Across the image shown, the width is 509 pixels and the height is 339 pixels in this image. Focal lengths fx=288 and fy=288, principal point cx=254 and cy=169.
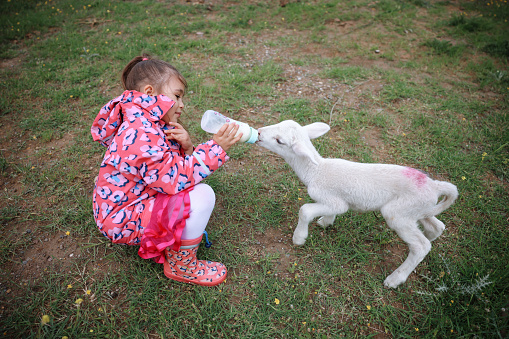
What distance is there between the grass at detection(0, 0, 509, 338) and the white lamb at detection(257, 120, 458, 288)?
1.29ft

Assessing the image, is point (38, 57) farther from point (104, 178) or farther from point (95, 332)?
point (95, 332)

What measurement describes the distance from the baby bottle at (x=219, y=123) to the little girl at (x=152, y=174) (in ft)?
0.56

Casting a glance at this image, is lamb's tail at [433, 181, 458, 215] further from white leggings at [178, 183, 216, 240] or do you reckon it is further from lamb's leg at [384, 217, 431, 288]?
white leggings at [178, 183, 216, 240]

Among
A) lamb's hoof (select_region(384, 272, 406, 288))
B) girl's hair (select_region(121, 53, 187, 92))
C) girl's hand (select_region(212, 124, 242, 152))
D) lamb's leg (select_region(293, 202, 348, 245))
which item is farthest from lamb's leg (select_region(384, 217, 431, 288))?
girl's hair (select_region(121, 53, 187, 92))

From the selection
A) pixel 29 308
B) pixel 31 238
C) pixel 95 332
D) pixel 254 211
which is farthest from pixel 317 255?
pixel 31 238

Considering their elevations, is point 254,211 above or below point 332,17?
below

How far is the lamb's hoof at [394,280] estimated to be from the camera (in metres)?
2.67

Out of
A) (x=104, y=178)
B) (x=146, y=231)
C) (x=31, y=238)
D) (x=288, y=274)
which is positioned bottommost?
(x=288, y=274)

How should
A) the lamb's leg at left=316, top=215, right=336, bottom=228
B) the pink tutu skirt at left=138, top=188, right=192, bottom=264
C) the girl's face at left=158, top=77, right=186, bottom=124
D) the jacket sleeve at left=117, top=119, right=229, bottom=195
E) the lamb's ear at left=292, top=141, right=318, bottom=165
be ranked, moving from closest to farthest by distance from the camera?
the jacket sleeve at left=117, top=119, right=229, bottom=195 < the pink tutu skirt at left=138, top=188, right=192, bottom=264 < the girl's face at left=158, top=77, right=186, bottom=124 < the lamb's ear at left=292, top=141, right=318, bottom=165 < the lamb's leg at left=316, top=215, right=336, bottom=228

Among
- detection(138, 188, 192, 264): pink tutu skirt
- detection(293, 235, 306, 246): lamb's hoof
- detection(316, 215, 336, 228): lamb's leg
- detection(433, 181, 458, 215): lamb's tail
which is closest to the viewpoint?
detection(138, 188, 192, 264): pink tutu skirt

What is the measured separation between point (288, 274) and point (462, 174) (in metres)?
2.73

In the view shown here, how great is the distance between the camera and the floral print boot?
2475mm

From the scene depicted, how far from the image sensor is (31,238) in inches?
118

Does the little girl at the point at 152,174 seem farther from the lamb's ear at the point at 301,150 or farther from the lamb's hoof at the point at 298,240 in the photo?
the lamb's hoof at the point at 298,240
